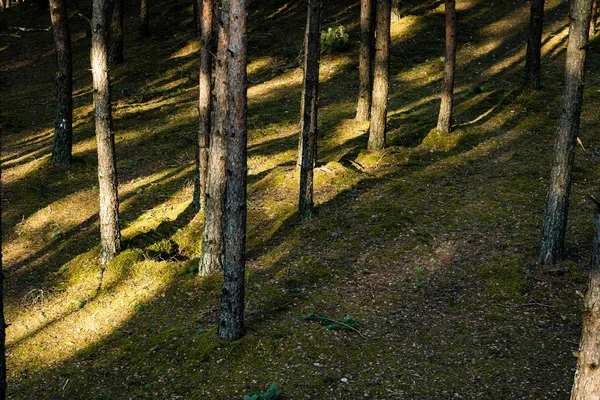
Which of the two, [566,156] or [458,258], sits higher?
[566,156]

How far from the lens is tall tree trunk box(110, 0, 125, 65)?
34312mm

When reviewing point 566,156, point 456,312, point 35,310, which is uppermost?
point 566,156

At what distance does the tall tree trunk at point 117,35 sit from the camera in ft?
113

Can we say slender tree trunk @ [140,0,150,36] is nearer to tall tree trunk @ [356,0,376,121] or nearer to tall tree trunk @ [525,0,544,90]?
tall tree trunk @ [356,0,376,121]

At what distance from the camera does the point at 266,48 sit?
35531 millimetres

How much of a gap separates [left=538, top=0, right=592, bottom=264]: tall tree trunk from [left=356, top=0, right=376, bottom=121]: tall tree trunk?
11.2 m

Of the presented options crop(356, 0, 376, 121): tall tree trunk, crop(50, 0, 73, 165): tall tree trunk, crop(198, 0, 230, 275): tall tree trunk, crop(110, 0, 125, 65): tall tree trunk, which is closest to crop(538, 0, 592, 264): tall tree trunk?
crop(198, 0, 230, 275): tall tree trunk

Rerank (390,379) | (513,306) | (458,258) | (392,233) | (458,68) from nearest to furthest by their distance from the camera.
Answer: (390,379) → (513,306) → (458,258) → (392,233) → (458,68)

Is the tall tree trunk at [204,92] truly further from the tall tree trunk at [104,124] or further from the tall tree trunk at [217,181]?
the tall tree trunk at [104,124]

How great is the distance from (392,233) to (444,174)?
434cm

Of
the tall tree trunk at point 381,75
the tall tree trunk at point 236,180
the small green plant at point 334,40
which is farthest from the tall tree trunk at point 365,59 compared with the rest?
the tall tree trunk at point 236,180

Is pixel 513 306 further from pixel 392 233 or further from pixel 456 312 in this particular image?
pixel 392 233

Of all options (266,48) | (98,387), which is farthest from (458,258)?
(266,48)

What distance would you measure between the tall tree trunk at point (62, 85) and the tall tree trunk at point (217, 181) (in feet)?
35.4
